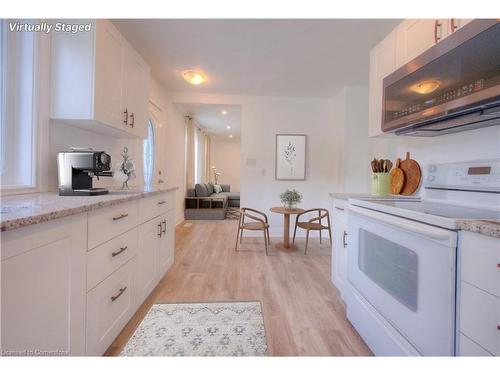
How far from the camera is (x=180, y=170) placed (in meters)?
4.90

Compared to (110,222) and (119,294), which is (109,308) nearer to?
(119,294)

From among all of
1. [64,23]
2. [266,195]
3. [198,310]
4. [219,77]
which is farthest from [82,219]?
[266,195]

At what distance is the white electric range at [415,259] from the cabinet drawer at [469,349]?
0.10ft

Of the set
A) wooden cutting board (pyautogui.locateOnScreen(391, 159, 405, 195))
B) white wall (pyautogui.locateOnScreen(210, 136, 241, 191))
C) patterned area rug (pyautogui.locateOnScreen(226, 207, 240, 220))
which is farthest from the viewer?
white wall (pyautogui.locateOnScreen(210, 136, 241, 191))

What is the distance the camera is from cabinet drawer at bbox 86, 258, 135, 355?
3.61 feet

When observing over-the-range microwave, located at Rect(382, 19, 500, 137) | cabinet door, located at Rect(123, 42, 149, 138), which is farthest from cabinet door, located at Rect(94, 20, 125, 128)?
over-the-range microwave, located at Rect(382, 19, 500, 137)

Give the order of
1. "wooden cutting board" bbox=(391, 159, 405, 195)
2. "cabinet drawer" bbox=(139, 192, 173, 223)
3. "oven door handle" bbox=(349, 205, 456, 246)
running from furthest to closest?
"wooden cutting board" bbox=(391, 159, 405, 195) < "cabinet drawer" bbox=(139, 192, 173, 223) < "oven door handle" bbox=(349, 205, 456, 246)

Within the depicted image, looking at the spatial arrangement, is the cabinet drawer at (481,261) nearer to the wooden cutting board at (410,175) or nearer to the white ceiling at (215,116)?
the wooden cutting board at (410,175)

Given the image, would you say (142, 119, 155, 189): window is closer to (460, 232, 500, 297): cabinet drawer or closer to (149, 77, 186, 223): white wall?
(149, 77, 186, 223): white wall

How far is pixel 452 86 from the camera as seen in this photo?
41.9 inches

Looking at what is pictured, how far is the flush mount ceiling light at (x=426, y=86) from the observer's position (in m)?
1.17

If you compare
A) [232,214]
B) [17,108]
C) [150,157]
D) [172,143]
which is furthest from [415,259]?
[232,214]

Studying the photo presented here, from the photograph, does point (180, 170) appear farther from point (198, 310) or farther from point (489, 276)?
point (489, 276)

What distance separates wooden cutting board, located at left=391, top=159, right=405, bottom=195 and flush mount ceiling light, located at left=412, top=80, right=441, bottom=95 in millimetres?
725
